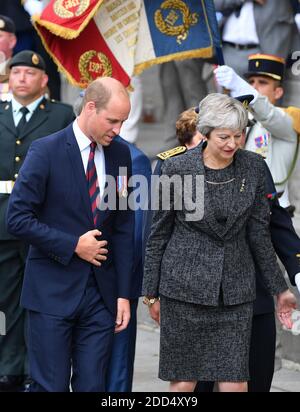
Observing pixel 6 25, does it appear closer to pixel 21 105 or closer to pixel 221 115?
pixel 21 105

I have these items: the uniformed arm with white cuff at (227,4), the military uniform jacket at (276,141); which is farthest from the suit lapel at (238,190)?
the uniformed arm with white cuff at (227,4)

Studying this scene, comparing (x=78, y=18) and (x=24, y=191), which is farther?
(x=78, y=18)

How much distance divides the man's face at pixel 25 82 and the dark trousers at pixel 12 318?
0.94 meters

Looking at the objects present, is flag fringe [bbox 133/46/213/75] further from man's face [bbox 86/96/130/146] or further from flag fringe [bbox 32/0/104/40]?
man's face [bbox 86/96/130/146]

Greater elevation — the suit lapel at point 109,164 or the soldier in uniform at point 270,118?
the soldier in uniform at point 270,118

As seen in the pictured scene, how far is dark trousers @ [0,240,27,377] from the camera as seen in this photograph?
740 cm

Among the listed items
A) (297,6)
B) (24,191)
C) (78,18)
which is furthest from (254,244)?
(297,6)

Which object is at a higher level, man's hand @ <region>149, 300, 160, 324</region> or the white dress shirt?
the white dress shirt

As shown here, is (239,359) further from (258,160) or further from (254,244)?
(258,160)

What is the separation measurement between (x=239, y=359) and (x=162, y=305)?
41 centimetres

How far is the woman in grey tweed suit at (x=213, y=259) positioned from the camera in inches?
215
